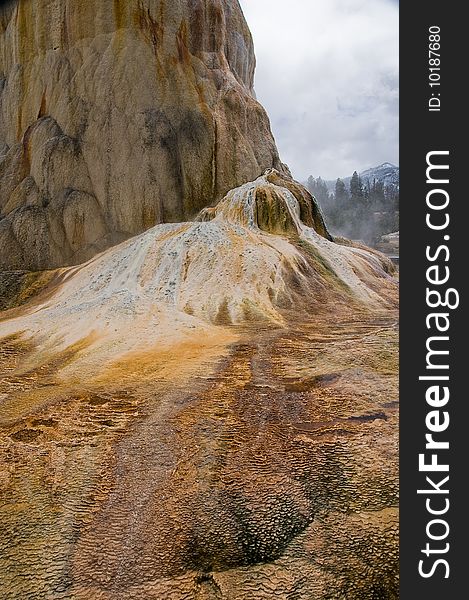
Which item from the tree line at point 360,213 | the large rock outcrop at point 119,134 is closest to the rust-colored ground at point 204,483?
the large rock outcrop at point 119,134

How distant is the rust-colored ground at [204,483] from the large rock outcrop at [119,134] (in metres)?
9.95

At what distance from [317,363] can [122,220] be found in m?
10.4

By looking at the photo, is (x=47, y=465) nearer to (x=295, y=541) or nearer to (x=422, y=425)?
(x=295, y=541)

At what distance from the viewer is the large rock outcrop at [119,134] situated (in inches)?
582

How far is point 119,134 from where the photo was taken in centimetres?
1491

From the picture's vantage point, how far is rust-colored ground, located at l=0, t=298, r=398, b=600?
8.87ft

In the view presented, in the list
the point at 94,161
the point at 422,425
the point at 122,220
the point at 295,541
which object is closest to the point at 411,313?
the point at 422,425

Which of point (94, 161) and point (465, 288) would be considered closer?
point (465, 288)

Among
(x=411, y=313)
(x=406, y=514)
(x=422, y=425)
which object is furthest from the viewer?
(x=411, y=313)

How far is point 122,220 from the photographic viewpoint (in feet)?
48.6

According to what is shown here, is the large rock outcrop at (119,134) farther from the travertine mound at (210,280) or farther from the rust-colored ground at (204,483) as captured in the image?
Answer: the rust-colored ground at (204,483)

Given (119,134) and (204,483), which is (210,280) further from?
(119,134)

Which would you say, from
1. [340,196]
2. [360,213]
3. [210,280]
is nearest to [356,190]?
[340,196]

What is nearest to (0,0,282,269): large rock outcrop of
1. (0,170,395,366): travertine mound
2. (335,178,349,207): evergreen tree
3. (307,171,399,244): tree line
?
(0,170,395,366): travertine mound
